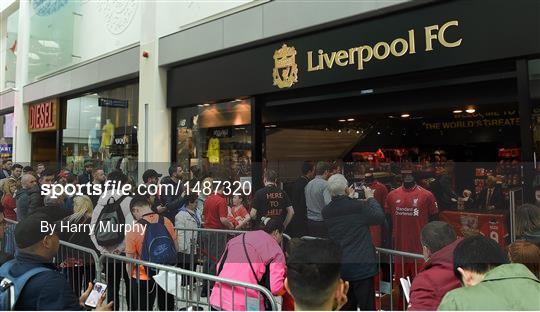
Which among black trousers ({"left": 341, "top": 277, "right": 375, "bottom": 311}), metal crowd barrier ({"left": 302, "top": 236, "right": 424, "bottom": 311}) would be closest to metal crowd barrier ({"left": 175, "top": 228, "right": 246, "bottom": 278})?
metal crowd barrier ({"left": 302, "top": 236, "right": 424, "bottom": 311})

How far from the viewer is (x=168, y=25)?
28.0ft

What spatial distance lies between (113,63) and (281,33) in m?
4.78

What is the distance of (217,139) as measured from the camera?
8203mm

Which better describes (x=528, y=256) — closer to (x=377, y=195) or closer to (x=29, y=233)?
(x=29, y=233)

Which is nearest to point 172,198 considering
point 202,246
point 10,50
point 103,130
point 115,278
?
point 202,246

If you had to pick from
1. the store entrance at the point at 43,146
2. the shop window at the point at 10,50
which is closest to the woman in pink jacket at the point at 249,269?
the store entrance at the point at 43,146

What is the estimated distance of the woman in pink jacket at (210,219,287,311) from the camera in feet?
10.5

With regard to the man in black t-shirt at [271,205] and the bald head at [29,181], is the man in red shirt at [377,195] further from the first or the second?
the bald head at [29,181]

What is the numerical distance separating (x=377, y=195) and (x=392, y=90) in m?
1.54

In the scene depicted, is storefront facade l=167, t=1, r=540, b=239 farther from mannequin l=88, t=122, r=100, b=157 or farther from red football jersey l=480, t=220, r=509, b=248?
mannequin l=88, t=122, r=100, b=157

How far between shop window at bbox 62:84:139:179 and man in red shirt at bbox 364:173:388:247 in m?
4.73

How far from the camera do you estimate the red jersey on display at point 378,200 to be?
5.77 meters

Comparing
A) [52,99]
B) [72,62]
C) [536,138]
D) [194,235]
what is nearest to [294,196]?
[194,235]

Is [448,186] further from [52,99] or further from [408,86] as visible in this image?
[52,99]
